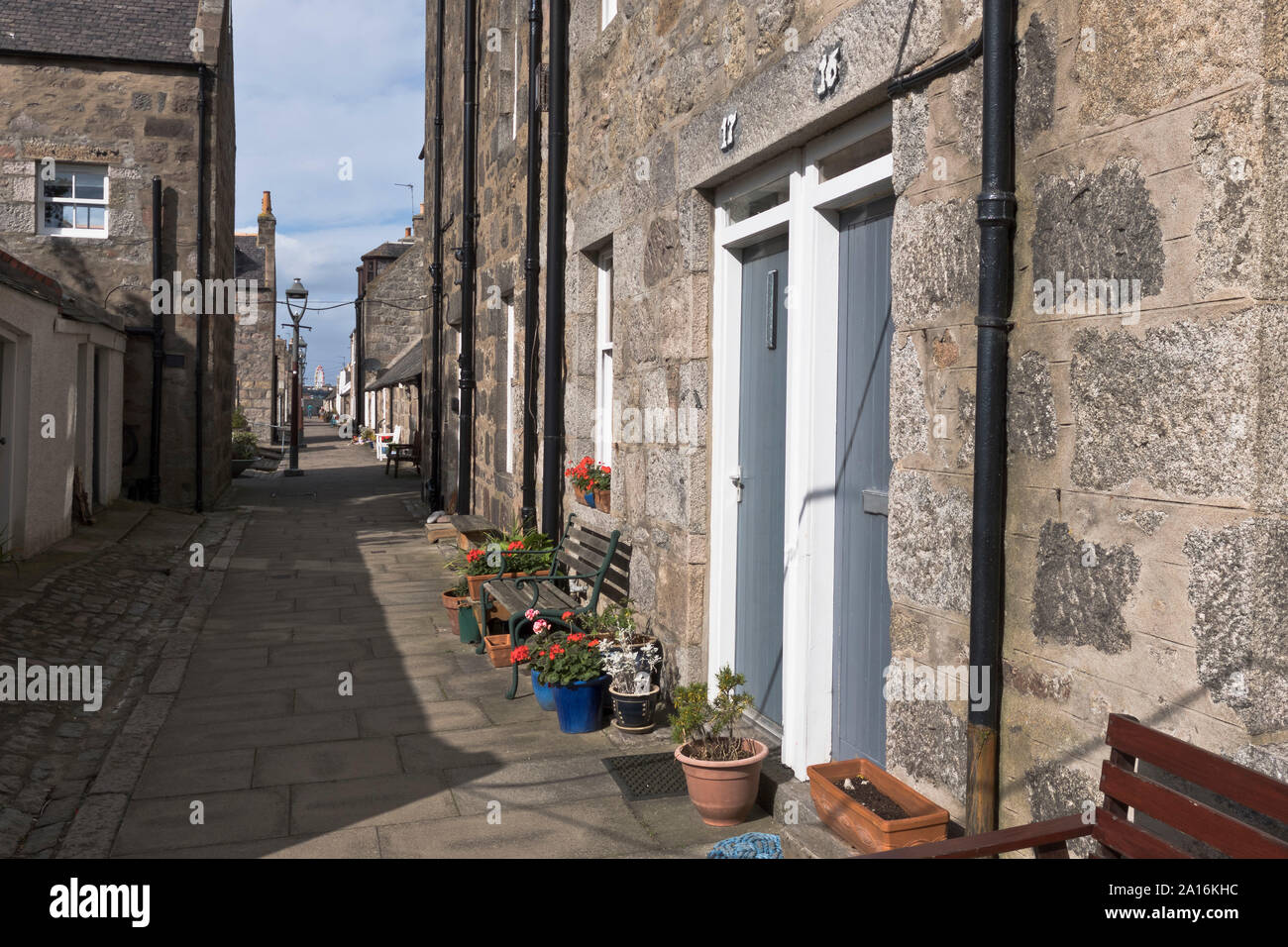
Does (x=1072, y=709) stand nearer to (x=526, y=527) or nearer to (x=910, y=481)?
(x=910, y=481)

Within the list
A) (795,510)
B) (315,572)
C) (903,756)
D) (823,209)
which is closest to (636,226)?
(823,209)

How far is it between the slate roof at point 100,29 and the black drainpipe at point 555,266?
30.0 ft

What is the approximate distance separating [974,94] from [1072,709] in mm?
1663

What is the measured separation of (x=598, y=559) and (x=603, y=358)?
1393 mm

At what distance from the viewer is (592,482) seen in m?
6.54

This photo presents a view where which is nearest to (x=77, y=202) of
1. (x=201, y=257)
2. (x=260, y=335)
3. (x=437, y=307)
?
(x=201, y=257)

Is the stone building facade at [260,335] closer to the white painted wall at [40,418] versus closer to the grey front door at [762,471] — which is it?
the white painted wall at [40,418]

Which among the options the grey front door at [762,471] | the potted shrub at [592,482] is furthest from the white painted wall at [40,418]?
the grey front door at [762,471]

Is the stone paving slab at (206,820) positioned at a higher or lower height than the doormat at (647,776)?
lower

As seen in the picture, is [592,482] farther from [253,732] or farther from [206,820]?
[206,820]

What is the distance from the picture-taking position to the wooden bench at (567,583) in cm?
593

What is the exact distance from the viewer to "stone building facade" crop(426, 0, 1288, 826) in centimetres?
214

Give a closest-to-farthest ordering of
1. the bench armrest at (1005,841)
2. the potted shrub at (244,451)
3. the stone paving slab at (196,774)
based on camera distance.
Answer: the bench armrest at (1005,841), the stone paving slab at (196,774), the potted shrub at (244,451)

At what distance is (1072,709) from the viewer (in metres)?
2.58
